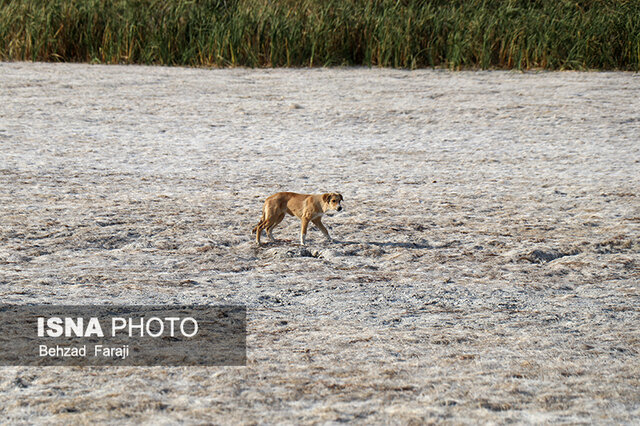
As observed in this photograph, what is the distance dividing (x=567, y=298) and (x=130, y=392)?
88.0 inches

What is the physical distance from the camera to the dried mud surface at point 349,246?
3.15m

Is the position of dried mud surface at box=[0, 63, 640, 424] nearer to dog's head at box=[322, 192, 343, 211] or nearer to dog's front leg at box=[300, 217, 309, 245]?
dog's front leg at box=[300, 217, 309, 245]

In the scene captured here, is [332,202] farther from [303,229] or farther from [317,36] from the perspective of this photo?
[317,36]

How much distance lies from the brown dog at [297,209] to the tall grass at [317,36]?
795 cm

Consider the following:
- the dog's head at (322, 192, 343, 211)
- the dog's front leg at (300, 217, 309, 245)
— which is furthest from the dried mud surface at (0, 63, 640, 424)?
the dog's head at (322, 192, 343, 211)

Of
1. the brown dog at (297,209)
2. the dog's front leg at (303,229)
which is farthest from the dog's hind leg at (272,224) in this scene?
the dog's front leg at (303,229)

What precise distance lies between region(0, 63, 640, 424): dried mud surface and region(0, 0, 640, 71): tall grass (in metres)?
2.32

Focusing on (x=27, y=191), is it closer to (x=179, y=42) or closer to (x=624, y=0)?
(x=179, y=42)

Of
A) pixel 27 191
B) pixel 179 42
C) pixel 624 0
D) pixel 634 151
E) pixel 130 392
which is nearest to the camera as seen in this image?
pixel 130 392

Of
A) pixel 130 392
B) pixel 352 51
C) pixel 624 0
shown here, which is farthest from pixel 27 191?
pixel 624 0

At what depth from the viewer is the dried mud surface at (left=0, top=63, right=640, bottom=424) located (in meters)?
3.15

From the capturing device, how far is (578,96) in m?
10.5

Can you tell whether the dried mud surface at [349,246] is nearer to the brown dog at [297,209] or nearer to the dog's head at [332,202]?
the brown dog at [297,209]

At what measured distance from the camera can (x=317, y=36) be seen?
13.2 m
